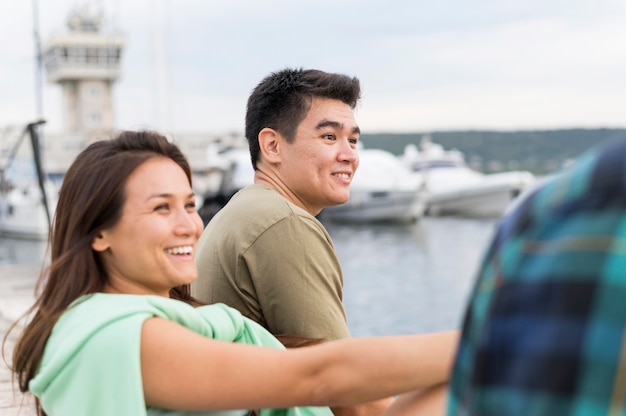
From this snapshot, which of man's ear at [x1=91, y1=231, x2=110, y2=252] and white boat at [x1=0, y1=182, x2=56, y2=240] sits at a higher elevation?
man's ear at [x1=91, y1=231, x2=110, y2=252]

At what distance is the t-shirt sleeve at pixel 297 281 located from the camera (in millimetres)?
2449

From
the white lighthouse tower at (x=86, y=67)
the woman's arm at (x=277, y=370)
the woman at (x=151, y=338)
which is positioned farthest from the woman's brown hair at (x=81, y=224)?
the white lighthouse tower at (x=86, y=67)

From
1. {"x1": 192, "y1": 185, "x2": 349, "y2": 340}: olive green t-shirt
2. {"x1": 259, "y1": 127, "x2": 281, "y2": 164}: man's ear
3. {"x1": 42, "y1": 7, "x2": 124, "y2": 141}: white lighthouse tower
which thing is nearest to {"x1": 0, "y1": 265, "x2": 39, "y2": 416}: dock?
{"x1": 192, "y1": 185, "x2": 349, "y2": 340}: olive green t-shirt

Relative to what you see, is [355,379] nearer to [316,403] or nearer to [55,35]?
[316,403]

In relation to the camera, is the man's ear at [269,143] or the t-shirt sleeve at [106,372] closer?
the t-shirt sleeve at [106,372]

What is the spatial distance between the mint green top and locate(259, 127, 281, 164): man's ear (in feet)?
3.99

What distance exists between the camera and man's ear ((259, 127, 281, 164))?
9.94ft

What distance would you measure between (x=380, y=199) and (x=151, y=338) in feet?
142

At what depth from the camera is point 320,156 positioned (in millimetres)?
3004

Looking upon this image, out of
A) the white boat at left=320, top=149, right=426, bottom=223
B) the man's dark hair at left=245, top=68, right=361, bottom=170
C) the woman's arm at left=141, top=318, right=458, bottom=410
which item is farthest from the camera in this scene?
the white boat at left=320, top=149, right=426, bottom=223

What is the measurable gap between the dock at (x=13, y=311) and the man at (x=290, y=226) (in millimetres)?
657

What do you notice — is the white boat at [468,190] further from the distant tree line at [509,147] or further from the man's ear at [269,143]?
the man's ear at [269,143]

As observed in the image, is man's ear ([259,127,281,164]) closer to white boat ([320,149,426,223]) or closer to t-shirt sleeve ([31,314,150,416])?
t-shirt sleeve ([31,314,150,416])

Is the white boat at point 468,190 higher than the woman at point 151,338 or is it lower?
lower
